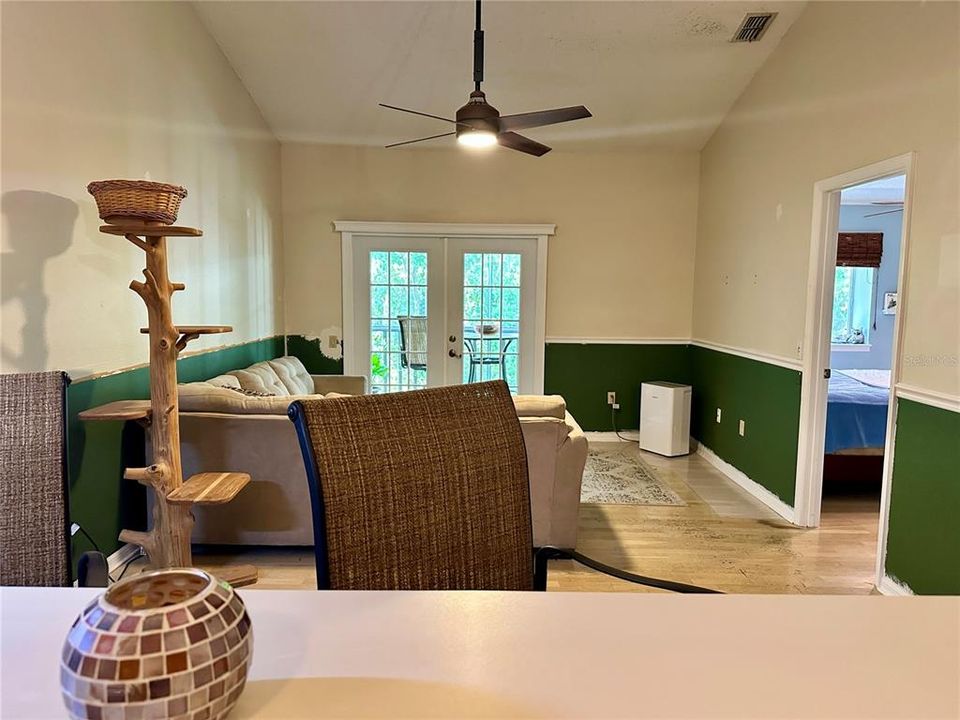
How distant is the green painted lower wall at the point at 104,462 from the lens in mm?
2383

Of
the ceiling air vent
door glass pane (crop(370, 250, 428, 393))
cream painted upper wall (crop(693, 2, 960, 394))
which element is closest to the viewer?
cream painted upper wall (crop(693, 2, 960, 394))

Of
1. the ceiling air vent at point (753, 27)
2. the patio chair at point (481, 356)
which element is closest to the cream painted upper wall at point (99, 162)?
the patio chair at point (481, 356)

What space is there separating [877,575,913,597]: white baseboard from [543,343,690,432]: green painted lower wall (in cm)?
291

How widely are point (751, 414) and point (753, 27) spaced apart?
8.21ft

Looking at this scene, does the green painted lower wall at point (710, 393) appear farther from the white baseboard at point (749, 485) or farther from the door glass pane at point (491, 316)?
the door glass pane at point (491, 316)

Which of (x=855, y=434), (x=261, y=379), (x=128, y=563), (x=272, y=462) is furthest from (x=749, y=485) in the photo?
(x=128, y=563)

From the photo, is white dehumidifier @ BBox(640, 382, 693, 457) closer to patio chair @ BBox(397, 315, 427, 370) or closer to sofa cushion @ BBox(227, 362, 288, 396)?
patio chair @ BBox(397, 315, 427, 370)

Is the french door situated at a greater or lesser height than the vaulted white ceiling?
lesser

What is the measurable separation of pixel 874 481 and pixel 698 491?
1.15 metres

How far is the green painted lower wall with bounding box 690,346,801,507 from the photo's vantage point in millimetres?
3586

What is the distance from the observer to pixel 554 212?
209 inches

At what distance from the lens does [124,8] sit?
2.66 meters

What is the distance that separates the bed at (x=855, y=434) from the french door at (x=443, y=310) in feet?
7.89

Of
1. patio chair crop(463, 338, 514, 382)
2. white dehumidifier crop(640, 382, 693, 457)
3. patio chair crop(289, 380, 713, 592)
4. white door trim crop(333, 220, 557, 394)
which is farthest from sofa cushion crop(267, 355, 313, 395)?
patio chair crop(289, 380, 713, 592)
